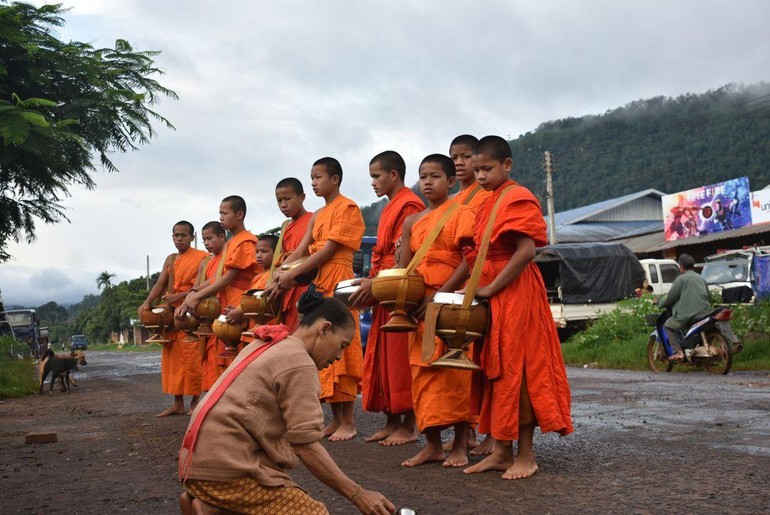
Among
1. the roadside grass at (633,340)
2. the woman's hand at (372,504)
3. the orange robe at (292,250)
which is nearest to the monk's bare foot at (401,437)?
the orange robe at (292,250)

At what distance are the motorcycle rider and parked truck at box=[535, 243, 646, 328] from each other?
9109mm

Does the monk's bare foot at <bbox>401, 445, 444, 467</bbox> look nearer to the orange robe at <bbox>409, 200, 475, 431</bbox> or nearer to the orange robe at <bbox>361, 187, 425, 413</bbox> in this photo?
the orange robe at <bbox>409, 200, 475, 431</bbox>

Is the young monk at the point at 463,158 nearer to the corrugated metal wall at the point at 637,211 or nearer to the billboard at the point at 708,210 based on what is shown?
the billboard at the point at 708,210

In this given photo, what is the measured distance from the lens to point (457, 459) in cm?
522

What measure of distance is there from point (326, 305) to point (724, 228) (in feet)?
103

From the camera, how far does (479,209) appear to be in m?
5.13

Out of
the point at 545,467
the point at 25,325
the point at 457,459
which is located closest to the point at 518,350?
the point at 545,467

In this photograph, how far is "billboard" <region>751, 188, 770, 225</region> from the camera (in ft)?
97.9

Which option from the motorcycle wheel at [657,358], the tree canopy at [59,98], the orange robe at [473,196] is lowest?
the motorcycle wheel at [657,358]

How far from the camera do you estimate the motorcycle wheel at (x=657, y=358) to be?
1293cm

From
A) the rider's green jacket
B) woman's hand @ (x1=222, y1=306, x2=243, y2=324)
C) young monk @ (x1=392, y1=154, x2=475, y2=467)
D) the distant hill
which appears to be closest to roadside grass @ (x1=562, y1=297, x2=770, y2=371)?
the rider's green jacket

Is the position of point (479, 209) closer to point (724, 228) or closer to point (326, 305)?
point (326, 305)

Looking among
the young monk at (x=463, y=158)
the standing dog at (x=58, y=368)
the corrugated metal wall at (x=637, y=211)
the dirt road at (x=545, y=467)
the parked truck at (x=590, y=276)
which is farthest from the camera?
the corrugated metal wall at (x=637, y=211)

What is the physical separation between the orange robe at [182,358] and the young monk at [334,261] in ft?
8.53
